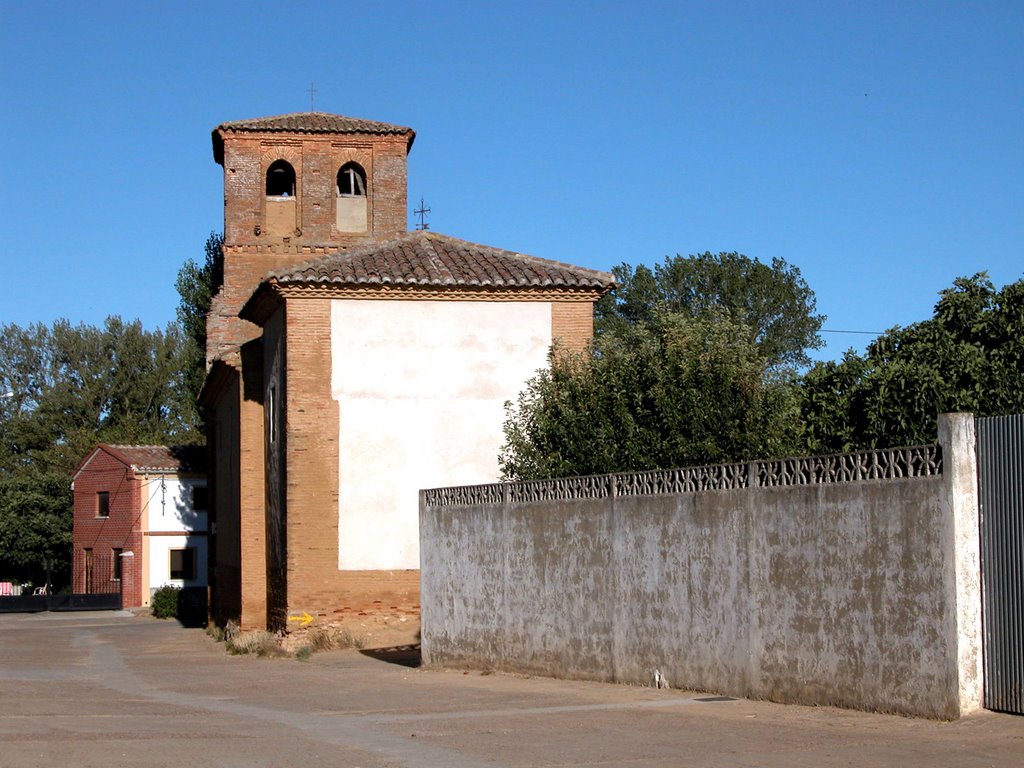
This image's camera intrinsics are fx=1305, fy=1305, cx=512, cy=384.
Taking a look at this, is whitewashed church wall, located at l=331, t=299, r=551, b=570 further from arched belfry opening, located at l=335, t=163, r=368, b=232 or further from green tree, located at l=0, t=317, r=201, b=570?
green tree, located at l=0, t=317, r=201, b=570

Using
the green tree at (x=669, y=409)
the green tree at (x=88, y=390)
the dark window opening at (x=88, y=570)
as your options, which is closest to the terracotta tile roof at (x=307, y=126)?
the green tree at (x=669, y=409)

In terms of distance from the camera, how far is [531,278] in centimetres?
2453

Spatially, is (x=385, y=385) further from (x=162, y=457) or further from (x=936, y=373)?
(x=162, y=457)

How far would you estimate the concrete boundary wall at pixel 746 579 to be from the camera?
10.3 meters

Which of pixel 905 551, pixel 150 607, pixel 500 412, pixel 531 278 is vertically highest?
pixel 531 278

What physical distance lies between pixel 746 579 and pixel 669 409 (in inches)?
258

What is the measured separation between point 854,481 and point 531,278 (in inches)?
547

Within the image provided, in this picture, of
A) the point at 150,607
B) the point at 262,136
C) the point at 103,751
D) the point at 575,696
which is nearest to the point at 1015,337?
the point at 575,696

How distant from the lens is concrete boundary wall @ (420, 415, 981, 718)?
10281 mm

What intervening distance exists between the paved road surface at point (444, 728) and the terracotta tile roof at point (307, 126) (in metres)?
19.2

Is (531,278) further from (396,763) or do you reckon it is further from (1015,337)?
(396,763)

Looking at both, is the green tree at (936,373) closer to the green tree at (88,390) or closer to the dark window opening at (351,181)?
the dark window opening at (351,181)

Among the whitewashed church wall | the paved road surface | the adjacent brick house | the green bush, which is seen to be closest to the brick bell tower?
the whitewashed church wall

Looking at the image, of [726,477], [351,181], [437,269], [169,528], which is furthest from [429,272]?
[169,528]
